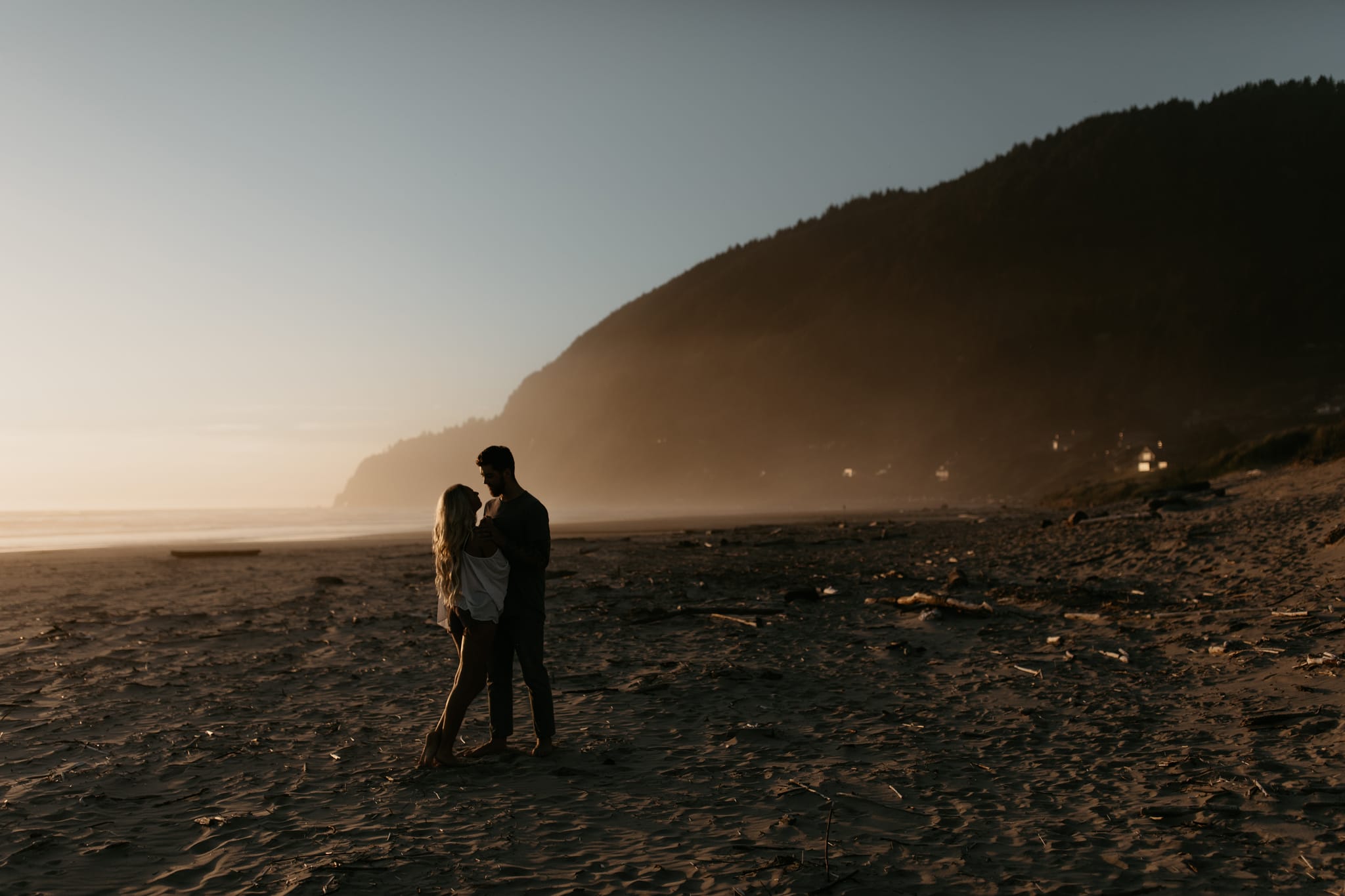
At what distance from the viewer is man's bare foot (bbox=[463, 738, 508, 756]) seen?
6422 mm

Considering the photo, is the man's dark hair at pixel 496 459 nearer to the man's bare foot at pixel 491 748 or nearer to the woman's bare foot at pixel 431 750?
the woman's bare foot at pixel 431 750

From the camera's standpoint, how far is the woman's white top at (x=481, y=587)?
19.9 ft

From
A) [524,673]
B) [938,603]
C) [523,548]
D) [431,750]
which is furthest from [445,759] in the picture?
[938,603]

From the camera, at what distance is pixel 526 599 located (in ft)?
20.7

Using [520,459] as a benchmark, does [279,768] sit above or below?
below

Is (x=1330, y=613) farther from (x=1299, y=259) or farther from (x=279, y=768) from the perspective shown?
(x=1299, y=259)

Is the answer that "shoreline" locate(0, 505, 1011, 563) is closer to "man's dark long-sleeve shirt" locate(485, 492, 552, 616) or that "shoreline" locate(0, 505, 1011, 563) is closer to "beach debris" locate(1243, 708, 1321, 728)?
"man's dark long-sleeve shirt" locate(485, 492, 552, 616)

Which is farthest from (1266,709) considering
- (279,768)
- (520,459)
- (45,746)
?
(520,459)

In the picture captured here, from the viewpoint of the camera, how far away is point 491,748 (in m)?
6.48

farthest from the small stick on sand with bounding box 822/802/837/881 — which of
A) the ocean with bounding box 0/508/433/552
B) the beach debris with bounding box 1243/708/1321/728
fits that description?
the ocean with bounding box 0/508/433/552

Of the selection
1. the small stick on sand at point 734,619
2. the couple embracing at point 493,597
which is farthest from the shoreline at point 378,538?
the couple embracing at point 493,597

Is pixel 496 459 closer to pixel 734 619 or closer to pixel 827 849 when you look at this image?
pixel 827 849

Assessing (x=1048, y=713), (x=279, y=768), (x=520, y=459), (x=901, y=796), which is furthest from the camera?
(x=520, y=459)

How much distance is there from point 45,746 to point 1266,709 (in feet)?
31.3
